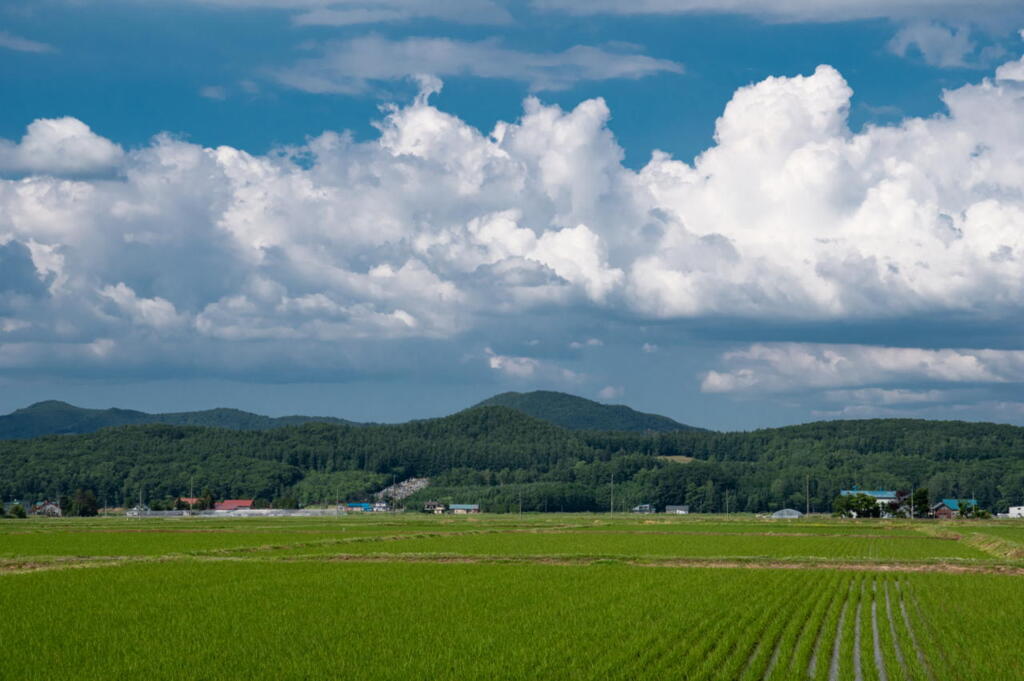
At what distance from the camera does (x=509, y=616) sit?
30203mm

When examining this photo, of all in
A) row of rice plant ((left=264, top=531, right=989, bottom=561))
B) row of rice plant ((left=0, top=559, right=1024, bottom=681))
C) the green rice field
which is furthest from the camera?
row of rice plant ((left=264, top=531, right=989, bottom=561))

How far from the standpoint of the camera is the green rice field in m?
22.0

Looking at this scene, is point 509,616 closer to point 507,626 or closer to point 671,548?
point 507,626

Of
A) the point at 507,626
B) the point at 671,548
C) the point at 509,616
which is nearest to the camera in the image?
the point at 507,626

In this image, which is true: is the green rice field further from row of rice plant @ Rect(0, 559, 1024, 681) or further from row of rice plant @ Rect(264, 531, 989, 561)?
row of rice plant @ Rect(264, 531, 989, 561)

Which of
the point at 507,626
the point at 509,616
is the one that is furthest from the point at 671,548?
the point at 507,626

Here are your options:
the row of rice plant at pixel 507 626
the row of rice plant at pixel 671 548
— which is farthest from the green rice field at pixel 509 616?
the row of rice plant at pixel 671 548

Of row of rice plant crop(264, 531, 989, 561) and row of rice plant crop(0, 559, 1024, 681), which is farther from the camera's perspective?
row of rice plant crop(264, 531, 989, 561)

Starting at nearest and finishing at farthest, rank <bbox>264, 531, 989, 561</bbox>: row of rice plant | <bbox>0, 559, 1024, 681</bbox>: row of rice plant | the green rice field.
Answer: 1. <bbox>0, 559, 1024, 681</bbox>: row of rice plant
2. the green rice field
3. <bbox>264, 531, 989, 561</bbox>: row of rice plant

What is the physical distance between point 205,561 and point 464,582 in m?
18.1

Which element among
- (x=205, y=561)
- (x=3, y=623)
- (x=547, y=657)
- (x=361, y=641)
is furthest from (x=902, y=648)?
(x=205, y=561)

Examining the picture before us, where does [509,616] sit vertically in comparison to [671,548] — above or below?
below

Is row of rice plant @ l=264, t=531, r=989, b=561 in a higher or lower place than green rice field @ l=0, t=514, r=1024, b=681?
higher

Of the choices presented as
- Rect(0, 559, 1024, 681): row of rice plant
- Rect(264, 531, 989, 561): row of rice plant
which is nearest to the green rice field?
Rect(0, 559, 1024, 681): row of rice plant
